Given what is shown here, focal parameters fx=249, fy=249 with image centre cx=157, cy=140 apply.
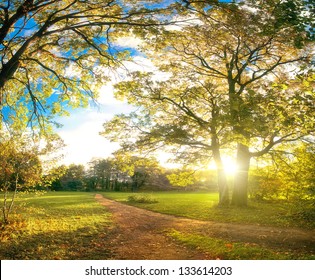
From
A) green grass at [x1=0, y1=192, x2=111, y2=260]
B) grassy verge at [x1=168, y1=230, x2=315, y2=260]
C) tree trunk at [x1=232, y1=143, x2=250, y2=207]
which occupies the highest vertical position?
tree trunk at [x1=232, y1=143, x2=250, y2=207]

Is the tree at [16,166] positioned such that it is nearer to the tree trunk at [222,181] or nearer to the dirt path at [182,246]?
the dirt path at [182,246]

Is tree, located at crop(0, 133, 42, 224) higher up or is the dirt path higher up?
tree, located at crop(0, 133, 42, 224)

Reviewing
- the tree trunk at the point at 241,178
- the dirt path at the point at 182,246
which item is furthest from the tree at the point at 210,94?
the dirt path at the point at 182,246

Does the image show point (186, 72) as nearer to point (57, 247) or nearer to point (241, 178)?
point (241, 178)

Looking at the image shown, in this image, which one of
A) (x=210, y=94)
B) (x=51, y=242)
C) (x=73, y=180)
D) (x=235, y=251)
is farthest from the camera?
(x=73, y=180)

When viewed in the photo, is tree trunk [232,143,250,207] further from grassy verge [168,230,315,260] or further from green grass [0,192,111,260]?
green grass [0,192,111,260]

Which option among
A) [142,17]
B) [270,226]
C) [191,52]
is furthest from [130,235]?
[191,52]

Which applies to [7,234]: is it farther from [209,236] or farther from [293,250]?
[293,250]

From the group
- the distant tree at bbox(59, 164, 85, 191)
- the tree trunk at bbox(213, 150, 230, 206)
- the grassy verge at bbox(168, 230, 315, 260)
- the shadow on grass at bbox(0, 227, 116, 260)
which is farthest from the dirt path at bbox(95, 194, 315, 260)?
the distant tree at bbox(59, 164, 85, 191)

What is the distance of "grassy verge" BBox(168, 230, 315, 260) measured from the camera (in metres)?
7.10

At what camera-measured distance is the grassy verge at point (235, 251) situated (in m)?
7.10

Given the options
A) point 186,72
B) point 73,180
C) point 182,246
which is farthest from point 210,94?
point 73,180

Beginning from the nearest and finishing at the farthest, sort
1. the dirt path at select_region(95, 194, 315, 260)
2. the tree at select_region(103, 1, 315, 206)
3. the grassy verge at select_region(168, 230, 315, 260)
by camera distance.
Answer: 1. the grassy verge at select_region(168, 230, 315, 260)
2. the dirt path at select_region(95, 194, 315, 260)
3. the tree at select_region(103, 1, 315, 206)

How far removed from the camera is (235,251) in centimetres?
763
